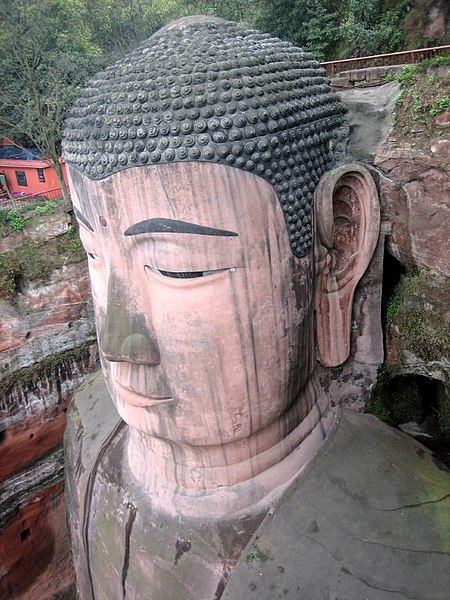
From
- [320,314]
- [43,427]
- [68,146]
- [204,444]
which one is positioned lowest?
[43,427]

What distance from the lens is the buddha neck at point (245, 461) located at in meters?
2.26

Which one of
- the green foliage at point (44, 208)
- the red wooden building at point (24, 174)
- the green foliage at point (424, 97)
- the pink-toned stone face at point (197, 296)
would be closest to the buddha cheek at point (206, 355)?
the pink-toned stone face at point (197, 296)

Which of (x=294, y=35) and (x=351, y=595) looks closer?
(x=351, y=595)

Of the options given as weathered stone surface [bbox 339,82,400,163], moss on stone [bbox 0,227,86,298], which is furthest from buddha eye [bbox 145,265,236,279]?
moss on stone [bbox 0,227,86,298]

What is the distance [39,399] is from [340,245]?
17.7 ft

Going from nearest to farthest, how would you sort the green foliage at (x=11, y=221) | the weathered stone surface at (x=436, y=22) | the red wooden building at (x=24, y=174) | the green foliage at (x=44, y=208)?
the green foliage at (x=11, y=221)
the green foliage at (x=44, y=208)
the weathered stone surface at (x=436, y=22)
the red wooden building at (x=24, y=174)

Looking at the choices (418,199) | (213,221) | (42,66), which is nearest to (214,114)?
(213,221)

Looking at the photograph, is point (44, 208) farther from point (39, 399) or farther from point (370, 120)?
point (370, 120)

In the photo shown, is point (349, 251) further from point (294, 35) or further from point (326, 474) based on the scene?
point (294, 35)

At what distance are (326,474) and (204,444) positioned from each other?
23.1 inches

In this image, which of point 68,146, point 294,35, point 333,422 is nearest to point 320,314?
point 333,422

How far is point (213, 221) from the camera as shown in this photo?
1.82 m

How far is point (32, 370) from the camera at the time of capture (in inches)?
256

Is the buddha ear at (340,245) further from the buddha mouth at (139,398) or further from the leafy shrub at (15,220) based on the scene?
the leafy shrub at (15,220)
